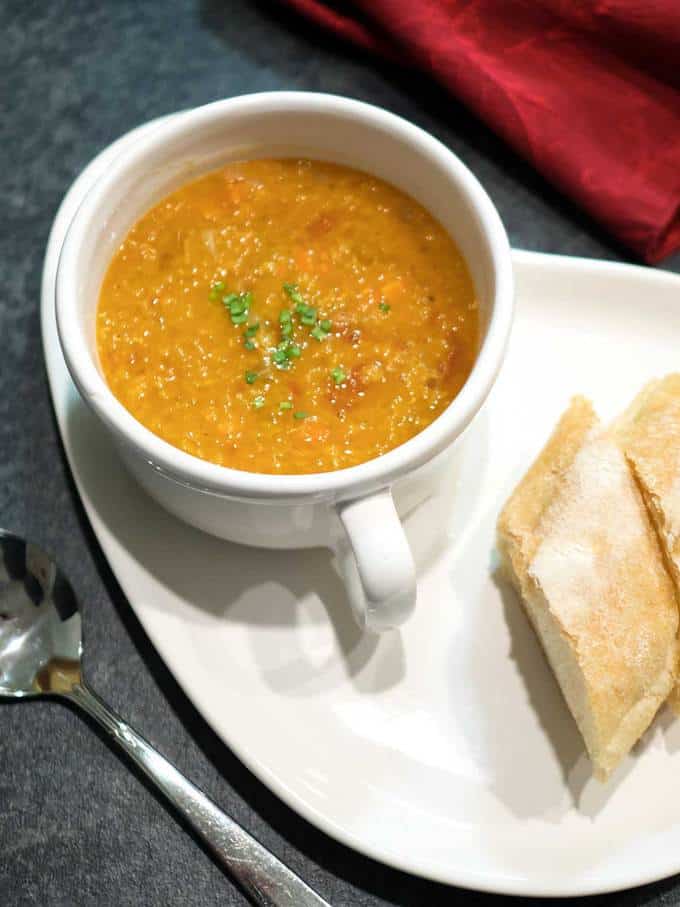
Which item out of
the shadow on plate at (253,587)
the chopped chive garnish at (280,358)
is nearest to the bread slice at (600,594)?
the shadow on plate at (253,587)

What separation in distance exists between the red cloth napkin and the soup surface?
2.04 feet

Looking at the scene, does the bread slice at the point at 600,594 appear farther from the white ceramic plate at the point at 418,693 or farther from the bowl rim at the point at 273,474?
the bowl rim at the point at 273,474

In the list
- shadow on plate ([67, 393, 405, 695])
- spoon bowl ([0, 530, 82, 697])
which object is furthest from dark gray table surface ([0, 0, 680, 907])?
shadow on plate ([67, 393, 405, 695])

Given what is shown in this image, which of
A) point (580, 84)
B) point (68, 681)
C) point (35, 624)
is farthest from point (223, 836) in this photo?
point (580, 84)

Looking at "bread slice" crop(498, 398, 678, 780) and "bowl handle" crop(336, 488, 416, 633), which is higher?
"bowl handle" crop(336, 488, 416, 633)

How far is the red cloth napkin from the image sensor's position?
1961 mm

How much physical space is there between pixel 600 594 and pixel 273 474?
1.62ft

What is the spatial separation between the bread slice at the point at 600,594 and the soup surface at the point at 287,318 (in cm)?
25

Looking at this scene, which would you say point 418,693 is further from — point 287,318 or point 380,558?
point 287,318

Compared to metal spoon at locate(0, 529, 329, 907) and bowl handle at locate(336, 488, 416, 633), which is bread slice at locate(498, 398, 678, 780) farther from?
Answer: metal spoon at locate(0, 529, 329, 907)

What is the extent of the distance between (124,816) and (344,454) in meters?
0.65

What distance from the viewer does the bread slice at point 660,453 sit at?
4.52ft

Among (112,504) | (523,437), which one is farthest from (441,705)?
(112,504)

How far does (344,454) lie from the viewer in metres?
1.35
